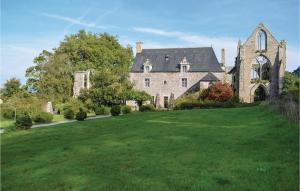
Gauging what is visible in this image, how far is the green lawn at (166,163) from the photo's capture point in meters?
8.51

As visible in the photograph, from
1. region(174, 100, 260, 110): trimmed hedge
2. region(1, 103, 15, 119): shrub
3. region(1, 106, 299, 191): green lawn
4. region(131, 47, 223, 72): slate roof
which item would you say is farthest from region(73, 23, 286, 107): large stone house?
region(1, 106, 299, 191): green lawn

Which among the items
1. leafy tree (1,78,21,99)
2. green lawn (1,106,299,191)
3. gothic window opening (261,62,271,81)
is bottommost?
green lawn (1,106,299,191)

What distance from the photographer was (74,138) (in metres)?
17.6

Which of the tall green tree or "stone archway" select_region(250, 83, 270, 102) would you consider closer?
"stone archway" select_region(250, 83, 270, 102)

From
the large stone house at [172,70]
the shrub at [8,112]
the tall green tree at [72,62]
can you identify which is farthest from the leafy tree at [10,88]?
the large stone house at [172,70]

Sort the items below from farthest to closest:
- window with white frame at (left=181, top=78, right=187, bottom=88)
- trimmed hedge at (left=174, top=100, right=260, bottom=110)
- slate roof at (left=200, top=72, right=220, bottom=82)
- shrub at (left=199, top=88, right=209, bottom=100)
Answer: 1. window with white frame at (left=181, top=78, right=187, bottom=88)
2. slate roof at (left=200, top=72, right=220, bottom=82)
3. shrub at (left=199, top=88, right=209, bottom=100)
4. trimmed hedge at (left=174, top=100, right=260, bottom=110)

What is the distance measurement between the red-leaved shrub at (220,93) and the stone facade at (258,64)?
5.68m

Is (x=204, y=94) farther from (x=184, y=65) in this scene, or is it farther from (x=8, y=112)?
(x=8, y=112)

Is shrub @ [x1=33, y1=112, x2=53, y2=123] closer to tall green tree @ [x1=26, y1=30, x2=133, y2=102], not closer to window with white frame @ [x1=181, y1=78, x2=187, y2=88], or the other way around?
tall green tree @ [x1=26, y1=30, x2=133, y2=102]

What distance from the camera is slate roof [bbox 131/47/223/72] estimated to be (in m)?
52.2

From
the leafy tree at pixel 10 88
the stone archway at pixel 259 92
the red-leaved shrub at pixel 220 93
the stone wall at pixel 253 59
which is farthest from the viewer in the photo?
the leafy tree at pixel 10 88

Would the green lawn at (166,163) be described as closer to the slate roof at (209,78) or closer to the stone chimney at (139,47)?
the slate roof at (209,78)

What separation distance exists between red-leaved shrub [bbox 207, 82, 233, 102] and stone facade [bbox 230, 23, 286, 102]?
568cm

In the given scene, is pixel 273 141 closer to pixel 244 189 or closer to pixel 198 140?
pixel 198 140
